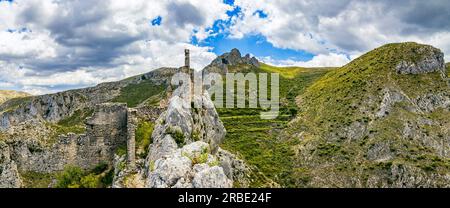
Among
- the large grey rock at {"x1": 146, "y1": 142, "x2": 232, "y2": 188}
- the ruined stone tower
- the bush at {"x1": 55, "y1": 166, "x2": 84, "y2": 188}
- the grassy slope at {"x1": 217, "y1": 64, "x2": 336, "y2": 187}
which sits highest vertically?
the ruined stone tower

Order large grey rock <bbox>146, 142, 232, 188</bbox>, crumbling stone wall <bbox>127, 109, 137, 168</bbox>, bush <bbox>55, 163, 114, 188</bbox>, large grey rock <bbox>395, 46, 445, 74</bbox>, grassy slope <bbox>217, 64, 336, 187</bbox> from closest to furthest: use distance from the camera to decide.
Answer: large grey rock <bbox>146, 142, 232, 188</bbox>, crumbling stone wall <bbox>127, 109, 137, 168</bbox>, bush <bbox>55, 163, 114, 188</bbox>, grassy slope <bbox>217, 64, 336, 187</bbox>, large grey rock <bbox>395, 46, 445, 74</bbox>

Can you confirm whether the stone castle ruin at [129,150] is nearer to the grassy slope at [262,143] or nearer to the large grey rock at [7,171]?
the large grey rock at [7,171]

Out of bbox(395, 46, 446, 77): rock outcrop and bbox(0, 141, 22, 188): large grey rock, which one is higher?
bbox(395, 46, 446, 77): rock outcrop

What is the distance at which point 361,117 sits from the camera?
13100 centimetres

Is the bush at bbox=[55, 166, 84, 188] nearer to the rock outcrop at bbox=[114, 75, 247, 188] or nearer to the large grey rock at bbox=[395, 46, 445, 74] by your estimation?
the rock outcrop at bbox=[114, 75, 247, 188]

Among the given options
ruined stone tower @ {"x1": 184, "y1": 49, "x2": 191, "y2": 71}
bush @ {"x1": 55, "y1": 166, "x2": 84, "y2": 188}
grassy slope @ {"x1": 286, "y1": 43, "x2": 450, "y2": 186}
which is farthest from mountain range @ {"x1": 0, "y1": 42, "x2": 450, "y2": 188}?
ruined stone tower @ {"x1": 184, "y1": 49, "x2": 191, "y2": 71}

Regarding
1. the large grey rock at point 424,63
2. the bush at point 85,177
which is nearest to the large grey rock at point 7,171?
the bush at point 85,177

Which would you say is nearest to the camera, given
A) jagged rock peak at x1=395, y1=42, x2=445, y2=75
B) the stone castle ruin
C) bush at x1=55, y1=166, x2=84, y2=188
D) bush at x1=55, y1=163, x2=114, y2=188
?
the stone castle ruin

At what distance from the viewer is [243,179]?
86688 mm

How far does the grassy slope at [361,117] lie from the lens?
114375 mm

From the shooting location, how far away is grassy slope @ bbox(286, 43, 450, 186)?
11438 centimetres
